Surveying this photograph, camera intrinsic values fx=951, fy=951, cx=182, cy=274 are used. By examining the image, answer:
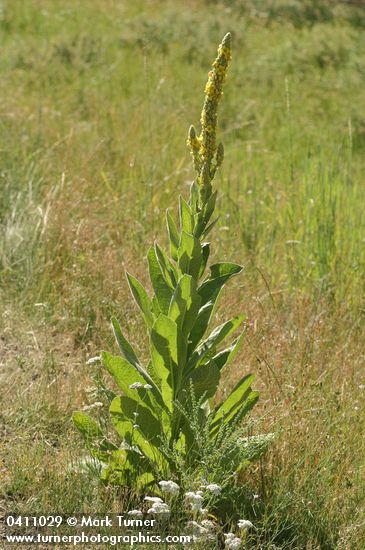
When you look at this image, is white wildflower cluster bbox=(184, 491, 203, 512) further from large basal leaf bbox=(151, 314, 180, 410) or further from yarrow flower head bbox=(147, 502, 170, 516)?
large basal leaf bbox=(151, 314, 180, 410)

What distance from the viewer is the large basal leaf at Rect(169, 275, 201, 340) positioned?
301cm

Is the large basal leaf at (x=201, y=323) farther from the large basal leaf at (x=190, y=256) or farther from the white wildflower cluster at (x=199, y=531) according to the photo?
the white wildflower cluster at (x=199, y=531)

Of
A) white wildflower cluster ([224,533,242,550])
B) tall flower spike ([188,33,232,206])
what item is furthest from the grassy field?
tall flower spike ([188,33,232,206])

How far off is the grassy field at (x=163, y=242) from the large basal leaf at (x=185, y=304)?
406mm

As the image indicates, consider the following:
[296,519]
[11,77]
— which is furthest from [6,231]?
[11,77]

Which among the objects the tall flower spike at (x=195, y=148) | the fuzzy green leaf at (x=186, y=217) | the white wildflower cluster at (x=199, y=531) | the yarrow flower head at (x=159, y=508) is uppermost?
the tall flower spike at (x=195, y=148)

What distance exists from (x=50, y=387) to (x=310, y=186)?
2334 mm

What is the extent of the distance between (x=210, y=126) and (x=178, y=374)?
813 mm

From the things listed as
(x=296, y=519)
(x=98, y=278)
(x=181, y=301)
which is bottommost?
(x=296, y=519)

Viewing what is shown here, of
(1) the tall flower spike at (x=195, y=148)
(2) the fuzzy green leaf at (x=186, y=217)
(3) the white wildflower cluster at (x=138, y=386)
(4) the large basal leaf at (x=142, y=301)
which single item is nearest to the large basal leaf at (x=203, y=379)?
(3) the white wildflower cluster at (x=138, y=386)

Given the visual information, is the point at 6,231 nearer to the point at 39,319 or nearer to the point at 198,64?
the point at 39,319

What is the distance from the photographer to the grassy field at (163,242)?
331 centimetres

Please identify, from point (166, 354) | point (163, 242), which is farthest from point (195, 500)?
point (163, 242)

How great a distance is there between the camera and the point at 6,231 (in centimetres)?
485
